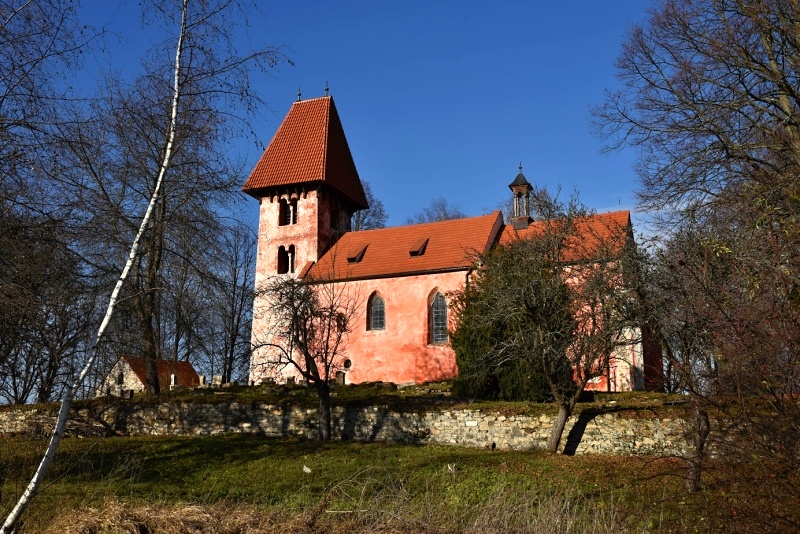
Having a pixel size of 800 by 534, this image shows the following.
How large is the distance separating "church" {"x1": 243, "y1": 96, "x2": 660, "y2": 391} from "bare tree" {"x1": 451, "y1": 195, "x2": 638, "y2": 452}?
800cm

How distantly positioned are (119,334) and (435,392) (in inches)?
589

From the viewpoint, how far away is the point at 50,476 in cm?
1206

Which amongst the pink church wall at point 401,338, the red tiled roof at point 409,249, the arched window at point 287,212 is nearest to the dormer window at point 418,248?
the red tiled roof at point 409,249

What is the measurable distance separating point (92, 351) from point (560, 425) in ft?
39.9

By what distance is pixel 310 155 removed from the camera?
3331 centimetres

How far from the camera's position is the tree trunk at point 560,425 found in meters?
15.5

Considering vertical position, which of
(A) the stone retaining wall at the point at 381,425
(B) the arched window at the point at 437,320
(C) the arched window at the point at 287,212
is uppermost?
(C) the arched window at the point at 287,212

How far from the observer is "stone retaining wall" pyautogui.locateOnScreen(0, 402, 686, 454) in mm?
15408

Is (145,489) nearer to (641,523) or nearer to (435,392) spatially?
(641,523)

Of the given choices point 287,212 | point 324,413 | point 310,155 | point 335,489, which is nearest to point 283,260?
point 287,212

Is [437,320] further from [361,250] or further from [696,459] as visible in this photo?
[696,459]

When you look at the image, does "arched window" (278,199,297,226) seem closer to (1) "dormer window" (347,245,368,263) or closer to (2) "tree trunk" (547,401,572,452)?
(1) "dormer window" (347,245,368,263)

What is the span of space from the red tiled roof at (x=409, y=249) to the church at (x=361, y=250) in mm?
53

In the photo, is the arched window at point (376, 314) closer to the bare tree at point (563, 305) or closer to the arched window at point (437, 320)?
the arched window at point (437, 320)
